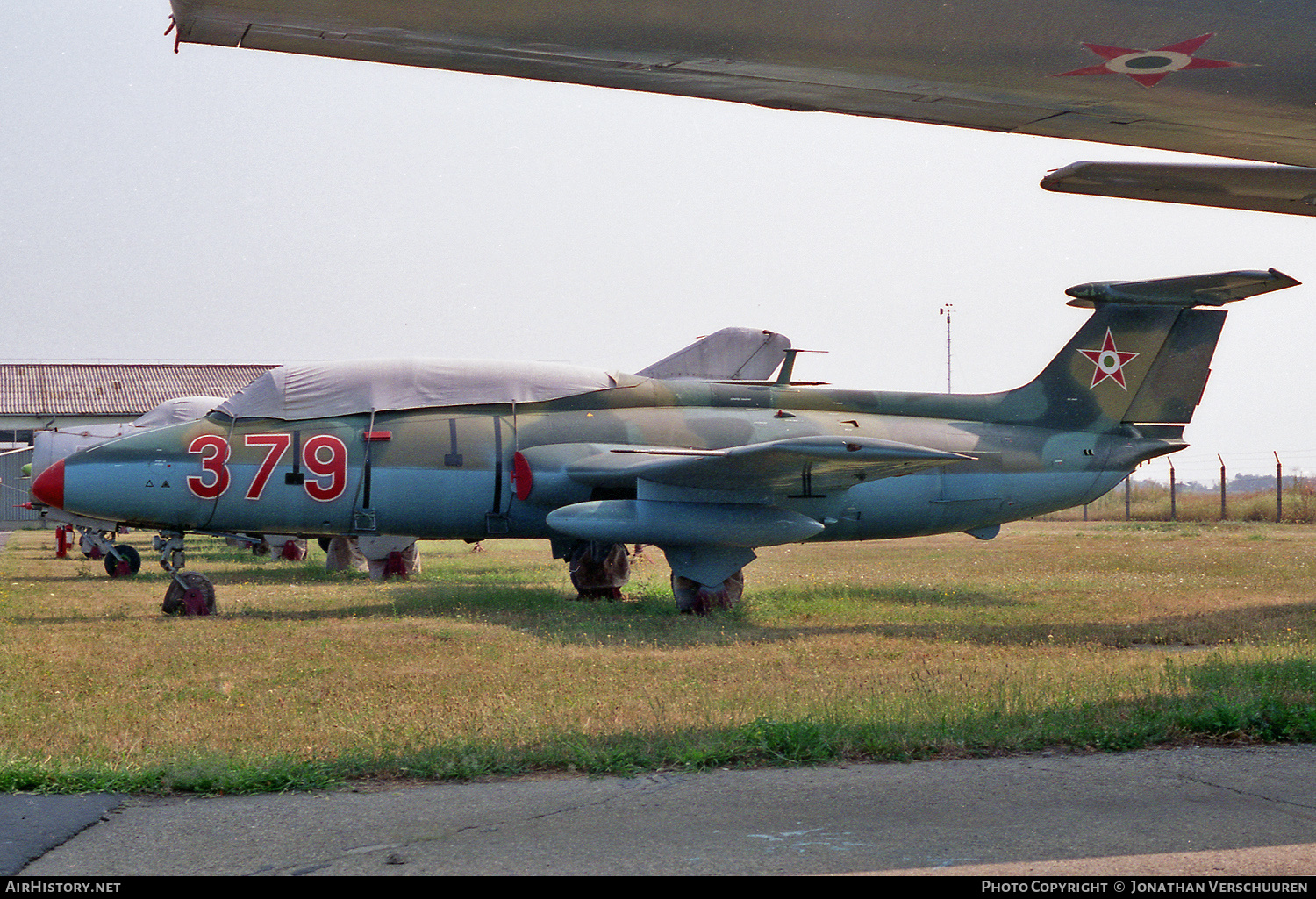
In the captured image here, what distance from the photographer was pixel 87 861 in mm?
4098

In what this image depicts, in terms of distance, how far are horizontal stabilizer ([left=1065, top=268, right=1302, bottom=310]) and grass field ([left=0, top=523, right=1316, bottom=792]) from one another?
146 inches

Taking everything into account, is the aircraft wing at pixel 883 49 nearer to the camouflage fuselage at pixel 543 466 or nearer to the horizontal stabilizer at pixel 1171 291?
the camouflage fuselage at pixel 543 466

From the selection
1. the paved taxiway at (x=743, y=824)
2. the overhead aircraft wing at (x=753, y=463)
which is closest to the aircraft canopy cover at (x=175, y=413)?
the overhead aircraft wing at (x=753, y=463)

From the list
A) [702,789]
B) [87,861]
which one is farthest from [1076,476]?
[87,861]

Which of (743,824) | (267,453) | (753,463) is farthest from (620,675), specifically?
(267,453)

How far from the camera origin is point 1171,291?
1402 centimetres

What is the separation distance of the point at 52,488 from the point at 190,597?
6.28 feet

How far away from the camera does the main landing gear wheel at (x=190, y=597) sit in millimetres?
→ 12219

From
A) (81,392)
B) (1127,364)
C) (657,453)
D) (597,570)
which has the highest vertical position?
(81,392)

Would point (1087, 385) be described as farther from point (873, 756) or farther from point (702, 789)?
point (702, 789)

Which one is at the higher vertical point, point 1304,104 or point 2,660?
point 1304,104

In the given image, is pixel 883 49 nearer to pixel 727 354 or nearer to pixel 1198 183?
pixel 1198 183

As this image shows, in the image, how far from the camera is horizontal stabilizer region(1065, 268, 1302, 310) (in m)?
13.2

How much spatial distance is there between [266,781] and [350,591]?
10.4 meters
